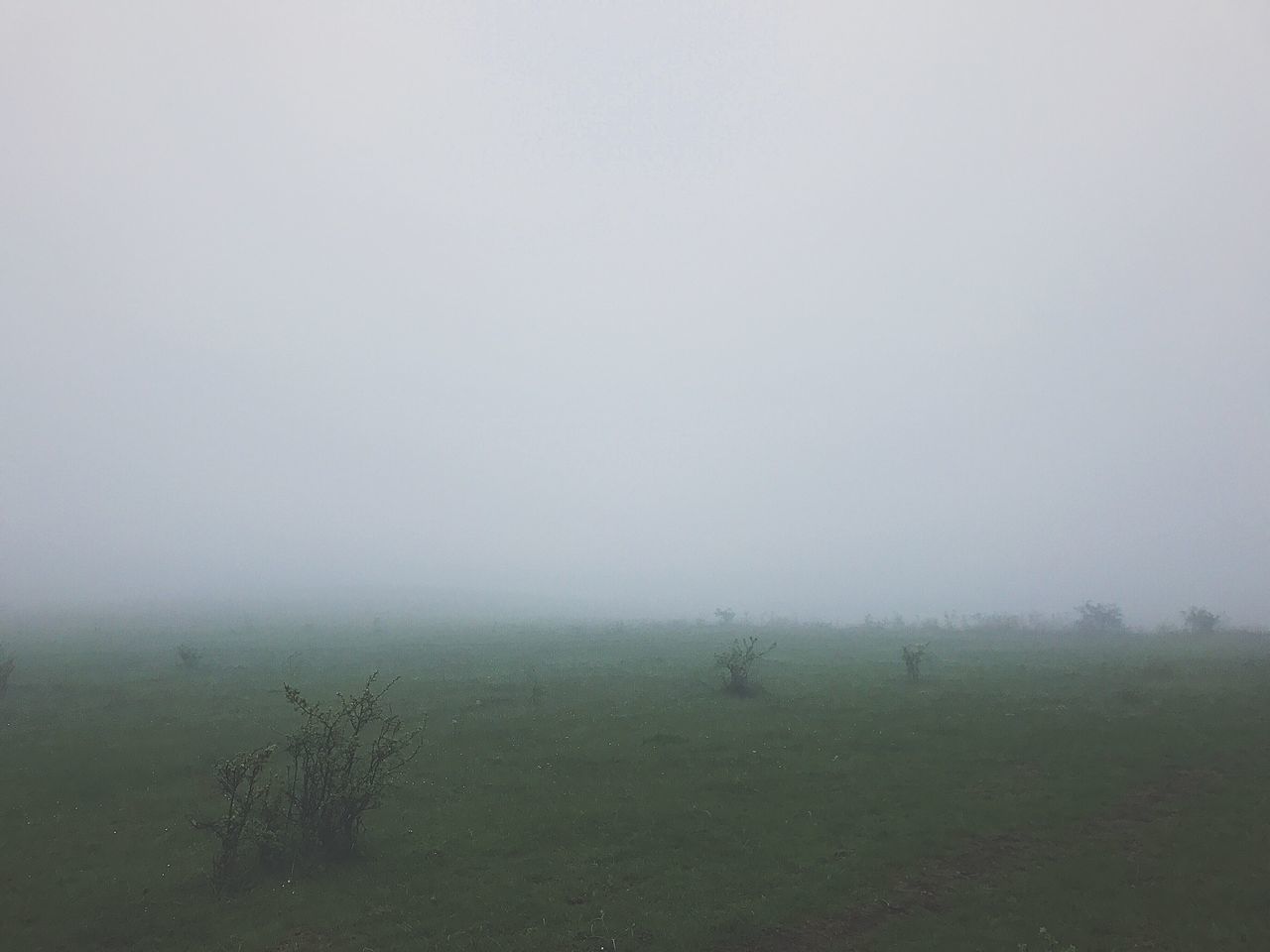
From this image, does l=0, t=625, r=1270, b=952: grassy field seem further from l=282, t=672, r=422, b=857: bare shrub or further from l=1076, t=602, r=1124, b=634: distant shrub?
l=1076, t=602, r=1124, b=634: distant shrub

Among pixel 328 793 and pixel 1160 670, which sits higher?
pixel 1160 670

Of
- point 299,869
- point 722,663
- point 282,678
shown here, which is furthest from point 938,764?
point 282,678

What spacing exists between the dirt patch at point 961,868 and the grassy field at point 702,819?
87mm

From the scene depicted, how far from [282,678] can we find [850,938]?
4336 centimetres

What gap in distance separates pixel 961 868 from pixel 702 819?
7.44 metres

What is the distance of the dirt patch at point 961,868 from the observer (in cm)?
1401


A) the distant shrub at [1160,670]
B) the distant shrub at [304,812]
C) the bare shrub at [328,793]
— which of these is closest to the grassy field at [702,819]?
the distant shrub at [1160,670]

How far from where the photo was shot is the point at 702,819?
20047 mm

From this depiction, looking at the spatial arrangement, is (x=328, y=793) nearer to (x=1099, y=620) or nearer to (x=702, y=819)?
(x=702, y=819)

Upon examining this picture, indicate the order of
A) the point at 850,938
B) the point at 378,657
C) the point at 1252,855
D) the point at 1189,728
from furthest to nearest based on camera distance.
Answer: the point at 378,657 < the point at 1189,728 < the point at 1252,855 < the point at 850,938

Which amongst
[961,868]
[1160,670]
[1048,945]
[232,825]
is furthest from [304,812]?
[1160,670]

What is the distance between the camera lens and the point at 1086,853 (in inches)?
666

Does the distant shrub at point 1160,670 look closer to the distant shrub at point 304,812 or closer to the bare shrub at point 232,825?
the distant shrub at point 304,812

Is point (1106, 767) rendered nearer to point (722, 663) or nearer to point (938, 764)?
point (938, 764)
